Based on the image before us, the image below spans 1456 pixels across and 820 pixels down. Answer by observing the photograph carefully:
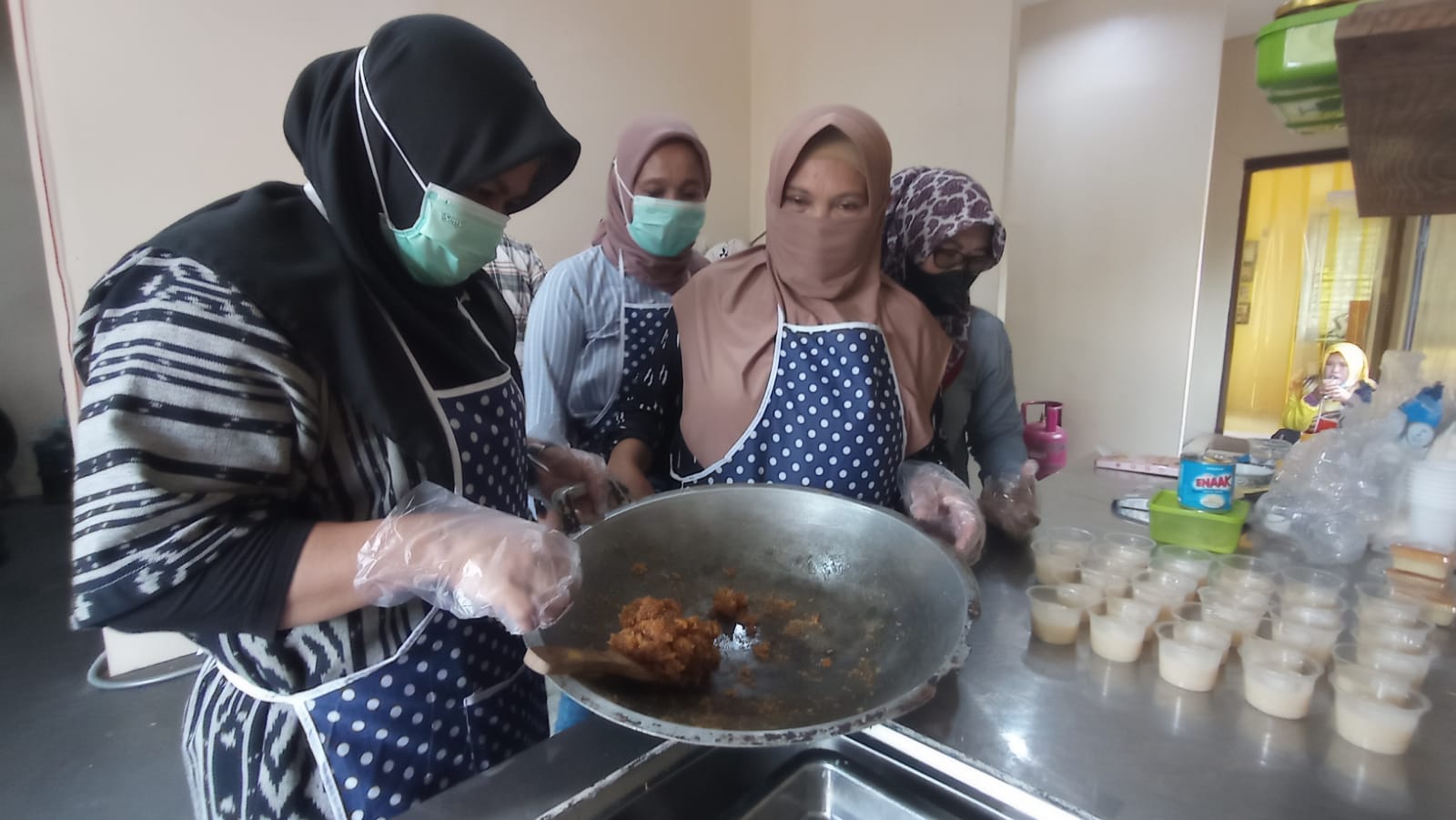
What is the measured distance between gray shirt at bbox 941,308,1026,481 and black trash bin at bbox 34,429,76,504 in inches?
172

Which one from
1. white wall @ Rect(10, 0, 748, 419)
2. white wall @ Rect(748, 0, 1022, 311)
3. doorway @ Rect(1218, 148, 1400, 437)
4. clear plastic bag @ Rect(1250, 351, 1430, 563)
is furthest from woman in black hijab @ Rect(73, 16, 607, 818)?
doorway @ Rect(1218, 148, 1400, 437)

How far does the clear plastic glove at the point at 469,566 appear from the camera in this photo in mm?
718

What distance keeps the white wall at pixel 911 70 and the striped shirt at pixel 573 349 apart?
183cm

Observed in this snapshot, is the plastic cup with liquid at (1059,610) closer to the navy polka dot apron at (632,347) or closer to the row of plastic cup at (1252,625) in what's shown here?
the row of plastic cup at (1252,625)

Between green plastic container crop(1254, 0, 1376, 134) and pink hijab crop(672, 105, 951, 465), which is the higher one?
green plastic container crop(1254, 0, 1376, 134)

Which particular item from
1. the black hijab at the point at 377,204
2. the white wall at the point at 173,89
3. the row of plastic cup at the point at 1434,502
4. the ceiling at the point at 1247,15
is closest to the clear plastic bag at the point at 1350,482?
the row of plastic cup at the point at 1434,502

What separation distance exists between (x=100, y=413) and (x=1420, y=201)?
1975 millimetres

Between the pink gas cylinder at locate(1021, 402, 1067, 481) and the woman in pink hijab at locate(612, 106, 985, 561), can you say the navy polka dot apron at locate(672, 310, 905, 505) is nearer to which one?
the woman in pink hijab at locate(612, 106, 985, 561)

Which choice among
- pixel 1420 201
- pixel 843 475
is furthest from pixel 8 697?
pixel 1420 201

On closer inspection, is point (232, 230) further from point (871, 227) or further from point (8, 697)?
point (8, 697)

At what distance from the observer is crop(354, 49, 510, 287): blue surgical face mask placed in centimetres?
84

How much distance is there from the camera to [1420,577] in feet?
4.21

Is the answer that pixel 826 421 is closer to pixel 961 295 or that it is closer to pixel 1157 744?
pixel 961 295

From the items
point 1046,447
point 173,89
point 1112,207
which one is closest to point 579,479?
point 173,89
